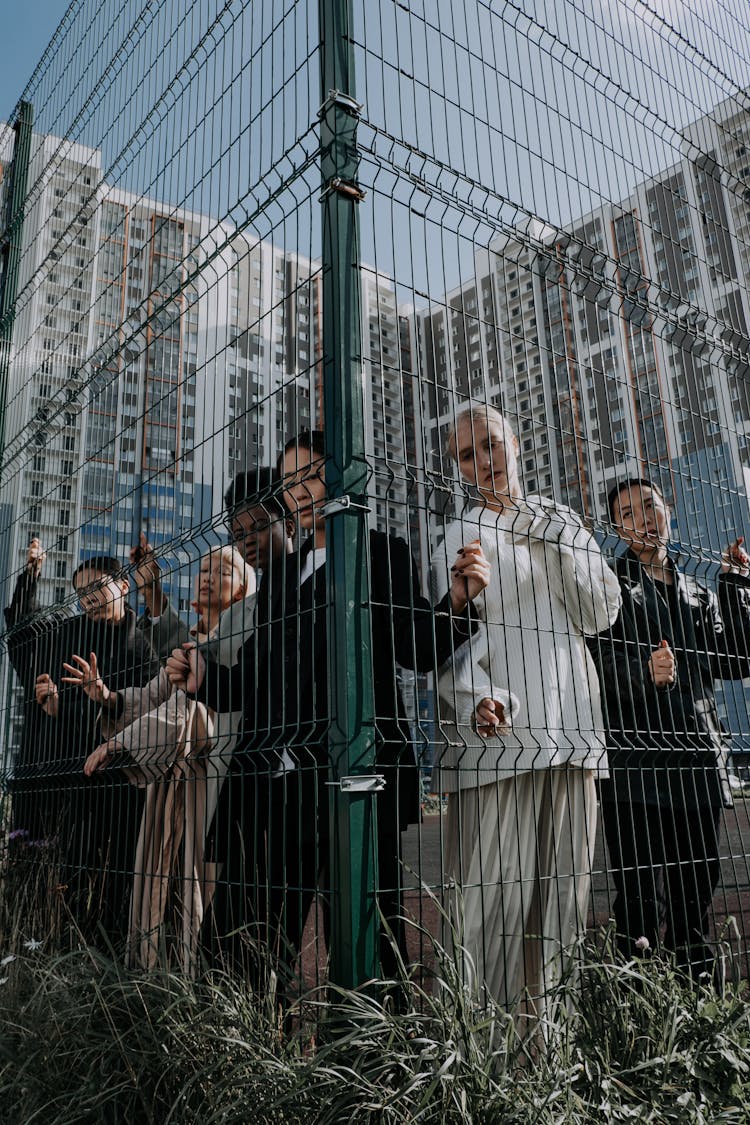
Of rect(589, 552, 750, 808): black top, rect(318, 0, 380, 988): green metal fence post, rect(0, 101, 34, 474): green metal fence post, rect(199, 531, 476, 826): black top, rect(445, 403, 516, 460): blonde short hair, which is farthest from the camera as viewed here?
rect(0, 101, 34, 474): green metal fence post

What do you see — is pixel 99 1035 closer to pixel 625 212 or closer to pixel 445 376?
pixel 445 376

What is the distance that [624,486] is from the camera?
314cm

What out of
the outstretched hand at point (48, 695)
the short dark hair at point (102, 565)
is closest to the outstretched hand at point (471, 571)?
the short dark hair at point (102, 565)

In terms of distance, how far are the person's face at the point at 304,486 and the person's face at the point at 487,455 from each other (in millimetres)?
448

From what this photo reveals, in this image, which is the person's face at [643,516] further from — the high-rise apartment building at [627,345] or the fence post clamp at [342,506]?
the fence post clamp at [342,506]

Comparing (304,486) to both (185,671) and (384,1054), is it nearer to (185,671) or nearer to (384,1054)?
(185,671)

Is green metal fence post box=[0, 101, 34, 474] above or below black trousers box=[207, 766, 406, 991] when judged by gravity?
above

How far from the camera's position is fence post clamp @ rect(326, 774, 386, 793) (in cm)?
198

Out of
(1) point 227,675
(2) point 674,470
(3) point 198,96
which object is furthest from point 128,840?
(3) point 198,96

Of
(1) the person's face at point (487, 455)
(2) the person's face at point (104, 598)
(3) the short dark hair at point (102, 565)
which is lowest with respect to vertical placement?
(2) the person's face at point (104, 598)

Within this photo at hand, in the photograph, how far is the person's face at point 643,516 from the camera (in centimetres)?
309

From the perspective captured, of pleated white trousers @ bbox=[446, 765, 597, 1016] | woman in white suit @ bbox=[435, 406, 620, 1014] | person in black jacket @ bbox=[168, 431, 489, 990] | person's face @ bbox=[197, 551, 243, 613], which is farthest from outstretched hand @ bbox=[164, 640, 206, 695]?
pleated white trousers @ bbox=[446, 765, 597, 1016]

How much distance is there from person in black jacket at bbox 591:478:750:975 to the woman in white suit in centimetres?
16

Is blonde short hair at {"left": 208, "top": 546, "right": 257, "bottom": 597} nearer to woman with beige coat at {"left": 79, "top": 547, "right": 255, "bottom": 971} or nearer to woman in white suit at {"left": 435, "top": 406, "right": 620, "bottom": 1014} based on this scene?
woman with beige coat at {"left": 79, "top": 547, "right": 255, "bottom": 971}
